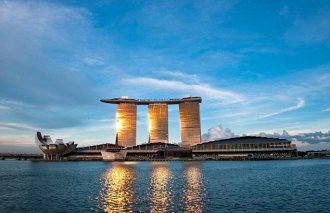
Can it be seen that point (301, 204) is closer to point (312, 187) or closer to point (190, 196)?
point (190, 196)

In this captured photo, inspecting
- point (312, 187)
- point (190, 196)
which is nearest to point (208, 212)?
point (190, 196)

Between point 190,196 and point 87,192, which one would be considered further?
point 87,192

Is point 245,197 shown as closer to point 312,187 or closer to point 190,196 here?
point 190,196

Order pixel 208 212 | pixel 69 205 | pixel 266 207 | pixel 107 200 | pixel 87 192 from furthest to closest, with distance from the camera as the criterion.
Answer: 1. pixel 87 192
2. pixel 107 200
3. pixel 69 205
4. pixel 266 207
5. pixel 208 212

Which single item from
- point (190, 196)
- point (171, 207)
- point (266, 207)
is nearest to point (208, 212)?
point (171, 207)

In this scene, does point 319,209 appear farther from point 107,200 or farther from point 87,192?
point 87,192

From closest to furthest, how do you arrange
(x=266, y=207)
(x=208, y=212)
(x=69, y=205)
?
(x=208, y=212) → (x=266, y=207) → (x=69, y=205)

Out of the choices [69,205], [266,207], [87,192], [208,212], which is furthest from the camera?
[87,192]

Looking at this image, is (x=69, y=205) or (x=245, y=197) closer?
(x=69, y=205)
